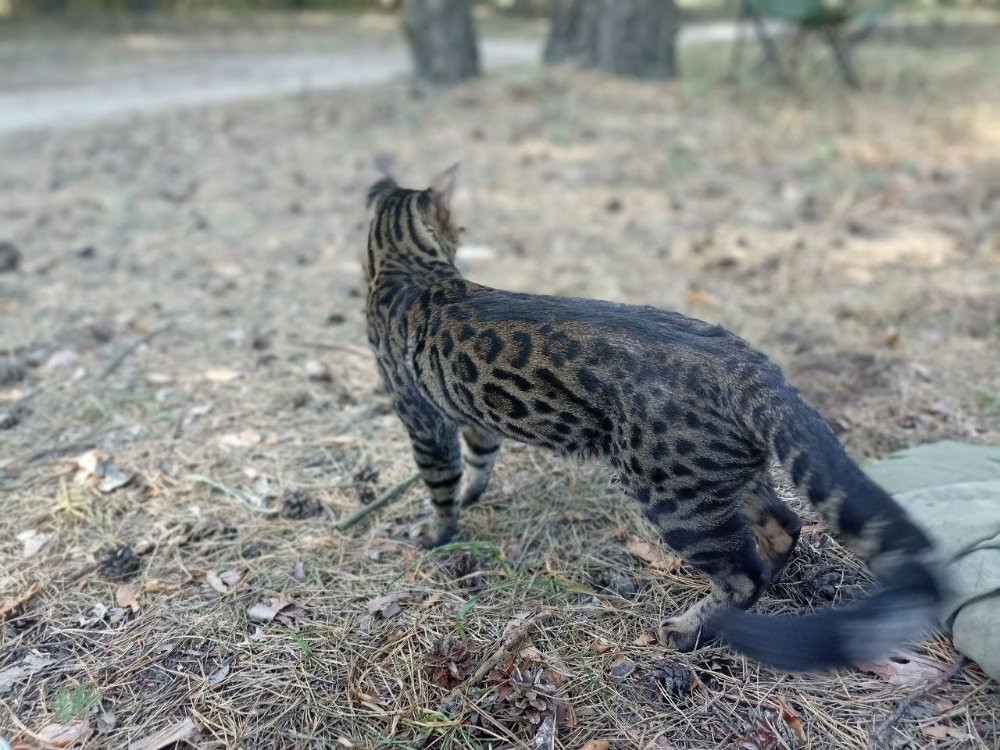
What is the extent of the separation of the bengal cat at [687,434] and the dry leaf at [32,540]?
1.57 metres

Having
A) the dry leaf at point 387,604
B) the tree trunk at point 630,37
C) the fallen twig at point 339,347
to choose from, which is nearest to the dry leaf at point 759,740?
the dry leaf at point 387,604

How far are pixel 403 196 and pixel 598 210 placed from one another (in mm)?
3665

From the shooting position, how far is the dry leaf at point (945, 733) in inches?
95.0

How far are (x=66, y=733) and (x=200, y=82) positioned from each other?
12.9m

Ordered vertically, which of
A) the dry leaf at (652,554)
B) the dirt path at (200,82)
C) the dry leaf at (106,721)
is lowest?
the dry leaf at (106,721)

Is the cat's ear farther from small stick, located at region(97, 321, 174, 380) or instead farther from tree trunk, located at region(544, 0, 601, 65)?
tree trunk, located at region(544, 0, 601, 65)

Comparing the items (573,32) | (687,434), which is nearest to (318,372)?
(687,434)

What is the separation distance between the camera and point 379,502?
3.56 meters

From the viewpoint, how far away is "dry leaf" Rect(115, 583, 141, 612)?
10.0 ft

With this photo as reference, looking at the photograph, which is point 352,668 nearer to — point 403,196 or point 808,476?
point 808,476

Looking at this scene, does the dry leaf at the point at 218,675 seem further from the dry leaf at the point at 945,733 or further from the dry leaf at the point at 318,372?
the dry leaf at the point at 945,733

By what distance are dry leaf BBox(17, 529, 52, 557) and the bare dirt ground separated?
0.02 m

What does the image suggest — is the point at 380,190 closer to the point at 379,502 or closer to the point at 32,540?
the point at 379,502

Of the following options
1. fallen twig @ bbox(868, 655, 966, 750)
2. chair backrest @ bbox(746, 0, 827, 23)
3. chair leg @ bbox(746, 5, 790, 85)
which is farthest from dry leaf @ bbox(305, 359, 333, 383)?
chair leg @ bbox(746, 5, 790, 85)
